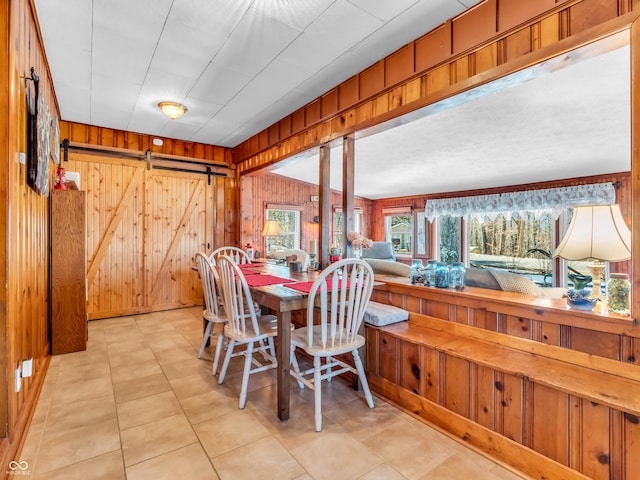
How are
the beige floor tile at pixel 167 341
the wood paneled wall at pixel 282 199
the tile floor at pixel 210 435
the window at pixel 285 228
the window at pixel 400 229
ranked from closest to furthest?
the tile floor at pixel 210 435, the beige floor tile at pixel 167 341, the wood paneled wall at pixel 282 199, the window at pixel 285 228, the window at pixel 400 229

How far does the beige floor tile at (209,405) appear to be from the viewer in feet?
6.86

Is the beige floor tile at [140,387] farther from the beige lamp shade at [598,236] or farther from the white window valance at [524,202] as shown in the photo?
the white window valance at [524,202]

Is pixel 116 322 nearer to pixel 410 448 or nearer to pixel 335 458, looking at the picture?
pixel 335 458

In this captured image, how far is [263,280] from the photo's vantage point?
8.66ft

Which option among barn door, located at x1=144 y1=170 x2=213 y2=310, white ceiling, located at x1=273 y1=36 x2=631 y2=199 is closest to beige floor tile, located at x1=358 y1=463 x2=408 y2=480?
white ceiling, located at x1=273 y1=36 x2=631 y2=199

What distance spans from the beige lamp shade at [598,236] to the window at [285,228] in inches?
228

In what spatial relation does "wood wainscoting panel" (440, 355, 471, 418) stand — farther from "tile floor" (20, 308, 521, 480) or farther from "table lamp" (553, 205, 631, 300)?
"table lamp" (553, 205, 631, 300)

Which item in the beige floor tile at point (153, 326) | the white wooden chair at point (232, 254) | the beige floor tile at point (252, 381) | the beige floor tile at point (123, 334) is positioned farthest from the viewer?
the beige floor tile at point (153, 326)

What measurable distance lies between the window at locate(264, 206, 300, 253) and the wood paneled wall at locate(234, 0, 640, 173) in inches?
153

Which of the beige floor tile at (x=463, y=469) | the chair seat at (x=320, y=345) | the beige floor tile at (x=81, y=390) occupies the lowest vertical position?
the beige floor tile at (x=463, y=469)

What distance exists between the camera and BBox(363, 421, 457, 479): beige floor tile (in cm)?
164

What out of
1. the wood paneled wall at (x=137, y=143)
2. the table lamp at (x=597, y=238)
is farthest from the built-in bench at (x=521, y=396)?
the wood paneled wall at (x=137, y=143)

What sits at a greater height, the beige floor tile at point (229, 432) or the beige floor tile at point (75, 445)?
the beige floor tile at point (75, 445)

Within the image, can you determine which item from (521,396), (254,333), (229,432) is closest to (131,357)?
(254,333)
